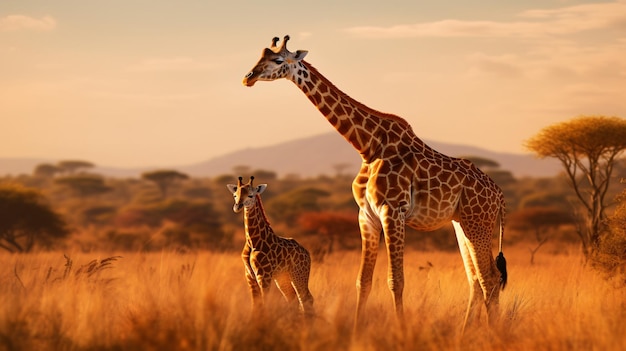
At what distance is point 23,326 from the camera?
7.16 m

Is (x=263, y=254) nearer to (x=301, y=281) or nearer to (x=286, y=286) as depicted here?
(x=301, y=281)

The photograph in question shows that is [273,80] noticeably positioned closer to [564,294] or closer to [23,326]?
[23,326]

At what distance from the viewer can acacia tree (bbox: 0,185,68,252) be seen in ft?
82.8

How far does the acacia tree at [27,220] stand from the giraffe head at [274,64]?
19.2 m

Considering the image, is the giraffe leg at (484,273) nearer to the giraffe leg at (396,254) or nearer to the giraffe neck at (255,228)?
the giraffe leg at (396,254)

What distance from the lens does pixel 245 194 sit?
9258mm

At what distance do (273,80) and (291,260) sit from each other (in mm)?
2391

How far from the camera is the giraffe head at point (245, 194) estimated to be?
9.21 metres

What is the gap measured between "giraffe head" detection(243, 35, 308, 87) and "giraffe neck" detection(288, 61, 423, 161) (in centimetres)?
24

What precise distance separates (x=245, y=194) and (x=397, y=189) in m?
1.94

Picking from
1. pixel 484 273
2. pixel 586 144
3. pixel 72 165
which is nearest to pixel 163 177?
pixel 72 165

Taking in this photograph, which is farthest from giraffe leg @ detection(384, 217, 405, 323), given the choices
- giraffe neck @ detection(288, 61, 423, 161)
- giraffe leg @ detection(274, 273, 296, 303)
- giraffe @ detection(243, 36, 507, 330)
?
giraffe leg @ detection(274, 273, 296, 303)

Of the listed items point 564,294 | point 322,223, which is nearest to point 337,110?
point 564,294

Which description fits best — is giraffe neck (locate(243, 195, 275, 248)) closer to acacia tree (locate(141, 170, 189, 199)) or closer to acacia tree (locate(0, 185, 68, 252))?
acacia tree (locate(0, 185, 68, 252))
